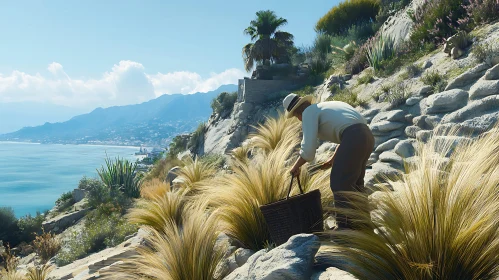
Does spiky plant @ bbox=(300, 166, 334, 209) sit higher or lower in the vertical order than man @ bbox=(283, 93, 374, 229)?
lower

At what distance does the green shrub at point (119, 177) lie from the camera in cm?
1435

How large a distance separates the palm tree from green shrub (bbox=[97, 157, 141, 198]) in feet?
26.1

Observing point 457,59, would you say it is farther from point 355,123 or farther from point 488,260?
point 488,260

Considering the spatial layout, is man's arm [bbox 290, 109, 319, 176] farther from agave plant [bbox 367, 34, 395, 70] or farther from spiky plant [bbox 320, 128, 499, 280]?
agave plant [bbox 367, 34, 395, 70]

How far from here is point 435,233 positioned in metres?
2.11

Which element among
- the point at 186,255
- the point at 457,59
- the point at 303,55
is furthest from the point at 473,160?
the point at 303,55

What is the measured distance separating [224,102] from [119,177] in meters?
6.52

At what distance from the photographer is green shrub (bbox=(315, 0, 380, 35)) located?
1998cm

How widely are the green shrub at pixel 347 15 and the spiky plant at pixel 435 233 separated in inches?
724

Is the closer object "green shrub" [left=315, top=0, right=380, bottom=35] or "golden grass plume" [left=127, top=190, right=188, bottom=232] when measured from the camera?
"golden grass plume" [left=127, top=190, right=188, bottom=232]

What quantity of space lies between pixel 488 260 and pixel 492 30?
7207mm

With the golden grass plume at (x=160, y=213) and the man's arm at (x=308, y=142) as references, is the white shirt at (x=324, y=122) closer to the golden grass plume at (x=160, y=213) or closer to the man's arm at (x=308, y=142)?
the man's arm at (x=308, y=142)

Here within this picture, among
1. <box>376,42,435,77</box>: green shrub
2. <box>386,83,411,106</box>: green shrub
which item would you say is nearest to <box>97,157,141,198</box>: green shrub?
<box>376,42,435,77</box>: green shrub

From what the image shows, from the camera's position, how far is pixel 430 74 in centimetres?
735
